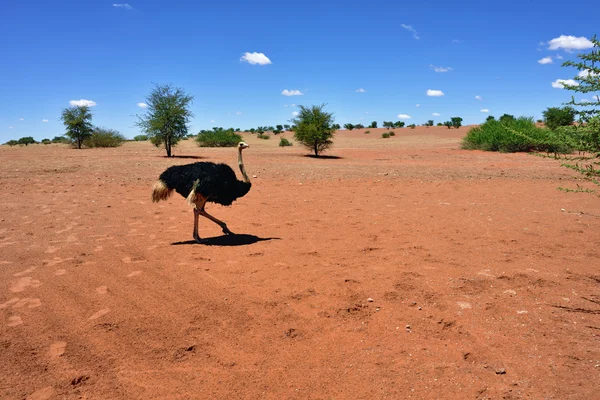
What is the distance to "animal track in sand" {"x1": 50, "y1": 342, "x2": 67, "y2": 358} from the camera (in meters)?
3.72

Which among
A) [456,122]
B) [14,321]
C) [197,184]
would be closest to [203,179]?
[197,184]

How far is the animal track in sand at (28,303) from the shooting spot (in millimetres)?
4595

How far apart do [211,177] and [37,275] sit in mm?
2851

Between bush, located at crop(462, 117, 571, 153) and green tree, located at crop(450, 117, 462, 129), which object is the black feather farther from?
green tree, located at crop(450, 117, 462, 129)

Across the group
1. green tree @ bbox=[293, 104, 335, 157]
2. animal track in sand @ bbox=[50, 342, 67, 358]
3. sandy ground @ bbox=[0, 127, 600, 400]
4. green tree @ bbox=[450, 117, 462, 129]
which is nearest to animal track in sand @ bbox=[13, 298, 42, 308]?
sandy ground @ bbox=[0, 127, 600, 400]

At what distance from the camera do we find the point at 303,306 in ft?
15.2

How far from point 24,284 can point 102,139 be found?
39730 millimetres

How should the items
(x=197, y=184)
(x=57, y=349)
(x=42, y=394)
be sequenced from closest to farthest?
(x=42, y=394) < (x=57, y=349) < (x=197, y=184)

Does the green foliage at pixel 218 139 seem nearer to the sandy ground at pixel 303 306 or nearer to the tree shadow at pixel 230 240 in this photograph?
the sandy ground at pixel 303 306

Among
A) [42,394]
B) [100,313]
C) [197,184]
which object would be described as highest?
[197,184]

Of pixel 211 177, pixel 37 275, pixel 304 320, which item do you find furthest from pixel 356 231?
pixel 37 275

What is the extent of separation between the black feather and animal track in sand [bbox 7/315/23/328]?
327 cm

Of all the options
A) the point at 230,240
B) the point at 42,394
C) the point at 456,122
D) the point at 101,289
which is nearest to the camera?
the point at 42,394

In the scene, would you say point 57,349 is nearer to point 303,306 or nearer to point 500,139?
point 303,306
